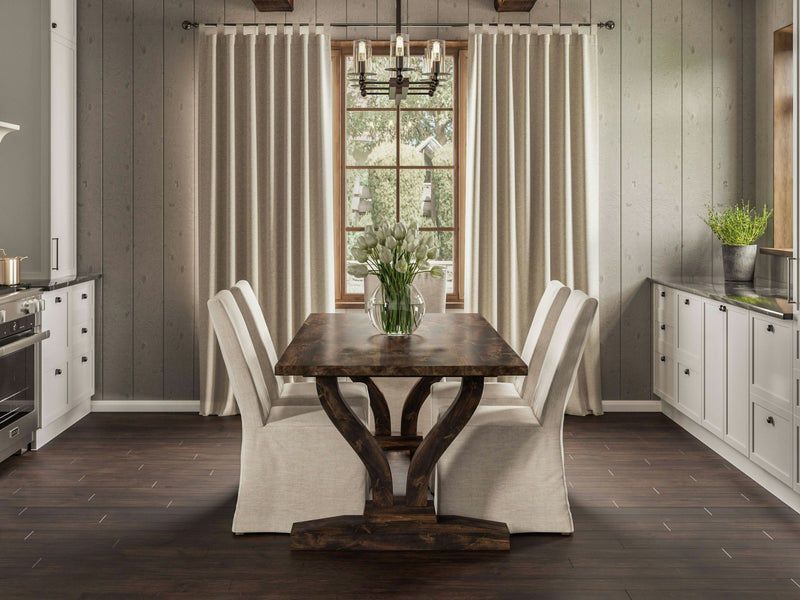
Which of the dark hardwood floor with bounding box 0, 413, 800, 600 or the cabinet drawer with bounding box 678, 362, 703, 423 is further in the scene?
the cabinet drawer with bounding box 678, 362, 703, 423

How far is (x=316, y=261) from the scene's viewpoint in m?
5.02

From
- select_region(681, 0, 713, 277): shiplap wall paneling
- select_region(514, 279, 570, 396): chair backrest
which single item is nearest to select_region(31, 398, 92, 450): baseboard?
select_region(514, 279, 570, 396): chair backrest

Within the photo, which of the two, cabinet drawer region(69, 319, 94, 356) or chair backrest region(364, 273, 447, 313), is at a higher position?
chair backrest region(364, 273, 447, 313)

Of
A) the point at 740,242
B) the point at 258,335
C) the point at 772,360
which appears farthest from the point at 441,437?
the point at 740,242

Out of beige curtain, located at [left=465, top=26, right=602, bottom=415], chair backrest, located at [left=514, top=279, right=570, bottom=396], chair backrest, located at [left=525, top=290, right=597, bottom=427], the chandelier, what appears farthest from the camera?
beige curtain, located at [left=465, top=26, right=602, bottom=415]

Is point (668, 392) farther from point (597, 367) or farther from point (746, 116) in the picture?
point (746, 116)

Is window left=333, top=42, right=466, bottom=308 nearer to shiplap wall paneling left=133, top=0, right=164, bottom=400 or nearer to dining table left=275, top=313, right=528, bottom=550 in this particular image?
shiplap wall paneling left=133, top=0, right=164, bottom=400

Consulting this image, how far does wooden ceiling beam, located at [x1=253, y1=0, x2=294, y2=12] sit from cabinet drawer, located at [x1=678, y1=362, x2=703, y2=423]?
3190mm

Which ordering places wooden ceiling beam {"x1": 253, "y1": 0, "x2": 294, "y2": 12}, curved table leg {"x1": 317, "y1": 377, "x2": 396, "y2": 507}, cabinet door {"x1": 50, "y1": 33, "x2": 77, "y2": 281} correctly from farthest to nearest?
wooden ceiling beam {"x1": 253, "y1": 0, "x2": 294, "y2": 12} → cabinet door {"x1": 50, "y1": 33, "x2": 77, "y2": 281} → curved table leg {"x1": 317, "y1": 377, "x2": 396, "y2": 507}

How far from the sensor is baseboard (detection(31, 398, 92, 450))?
4.26m

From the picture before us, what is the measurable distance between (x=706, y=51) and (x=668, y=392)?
217 cm

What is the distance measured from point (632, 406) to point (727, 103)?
2024mm

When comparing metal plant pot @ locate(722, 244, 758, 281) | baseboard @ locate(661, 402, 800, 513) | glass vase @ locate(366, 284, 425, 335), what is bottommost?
baseboard @ locate(661, 402, 800, 513)

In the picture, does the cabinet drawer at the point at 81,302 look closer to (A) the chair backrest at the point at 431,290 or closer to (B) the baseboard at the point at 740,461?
(A) the chair backrest at the point at 431,290
